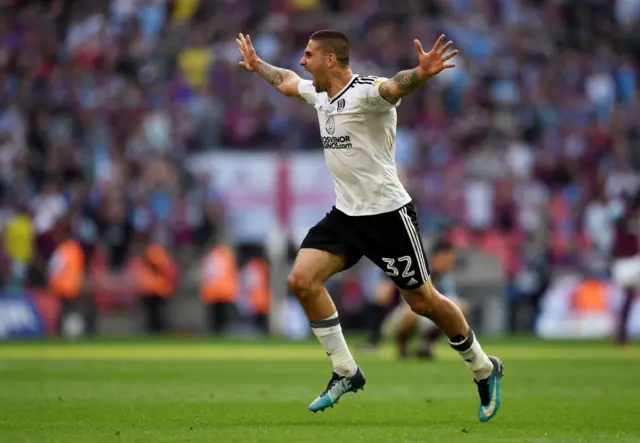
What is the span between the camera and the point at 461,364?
16641mm

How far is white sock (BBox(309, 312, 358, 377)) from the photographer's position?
9547 mm

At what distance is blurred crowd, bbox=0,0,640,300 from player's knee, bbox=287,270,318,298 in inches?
576

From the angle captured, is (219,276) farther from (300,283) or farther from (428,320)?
(300,283)

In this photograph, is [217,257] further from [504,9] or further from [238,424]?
[238,424]

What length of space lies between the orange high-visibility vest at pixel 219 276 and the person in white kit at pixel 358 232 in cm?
1511

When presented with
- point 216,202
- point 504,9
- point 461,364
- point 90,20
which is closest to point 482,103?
point 504,9

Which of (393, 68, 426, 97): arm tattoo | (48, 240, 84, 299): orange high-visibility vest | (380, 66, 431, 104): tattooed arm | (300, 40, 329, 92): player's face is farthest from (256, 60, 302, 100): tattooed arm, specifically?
(48, 240, 84, 299): orange high-visibility vest

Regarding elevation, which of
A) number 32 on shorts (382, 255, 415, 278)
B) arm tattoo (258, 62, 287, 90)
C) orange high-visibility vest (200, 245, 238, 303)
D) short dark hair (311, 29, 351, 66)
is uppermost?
short dark hair (311, 29, 351, 66)

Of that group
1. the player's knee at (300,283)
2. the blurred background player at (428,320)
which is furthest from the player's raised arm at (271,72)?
the blurred background player at (428,320)

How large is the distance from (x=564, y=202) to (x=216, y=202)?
263 inches

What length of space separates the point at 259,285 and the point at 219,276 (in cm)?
88

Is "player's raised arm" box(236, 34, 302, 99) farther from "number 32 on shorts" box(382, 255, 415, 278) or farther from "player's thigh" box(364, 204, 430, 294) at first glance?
"number 32 on shorts" box(382, 255, 415, 278)

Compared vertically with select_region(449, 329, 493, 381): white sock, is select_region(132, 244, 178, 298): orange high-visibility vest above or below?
below

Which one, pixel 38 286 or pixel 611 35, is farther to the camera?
pixel 611 35
